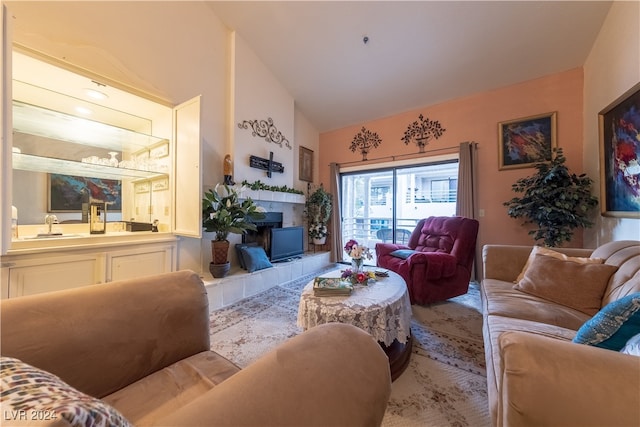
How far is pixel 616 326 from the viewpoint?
2.76ft

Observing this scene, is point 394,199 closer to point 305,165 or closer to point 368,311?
A: point 305,165

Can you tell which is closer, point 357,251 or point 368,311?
point 368,311

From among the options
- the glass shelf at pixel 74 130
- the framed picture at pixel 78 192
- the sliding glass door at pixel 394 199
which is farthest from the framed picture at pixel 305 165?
the framed picture at pixel 78 192

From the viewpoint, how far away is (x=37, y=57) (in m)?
1.99

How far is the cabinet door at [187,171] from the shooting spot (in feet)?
8.20

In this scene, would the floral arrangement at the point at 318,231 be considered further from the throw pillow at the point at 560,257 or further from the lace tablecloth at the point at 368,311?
the throw pillow at the point at 560,257

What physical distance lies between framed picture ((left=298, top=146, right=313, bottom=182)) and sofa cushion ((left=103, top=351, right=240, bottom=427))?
4.09m

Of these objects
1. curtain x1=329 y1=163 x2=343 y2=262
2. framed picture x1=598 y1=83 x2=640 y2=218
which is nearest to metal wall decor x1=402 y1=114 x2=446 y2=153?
curtain x1=329 y1=163 x2=343 y2=262

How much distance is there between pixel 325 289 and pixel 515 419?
48.3 inches

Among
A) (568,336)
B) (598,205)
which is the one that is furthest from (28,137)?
(598,205)

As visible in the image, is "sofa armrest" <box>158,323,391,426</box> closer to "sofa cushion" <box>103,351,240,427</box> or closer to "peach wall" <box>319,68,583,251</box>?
"sofa cushion" <box>103,351,240,427</box>

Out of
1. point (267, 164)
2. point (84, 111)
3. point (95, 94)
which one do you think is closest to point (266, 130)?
point (267, 164)

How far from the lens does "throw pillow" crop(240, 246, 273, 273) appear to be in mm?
3152

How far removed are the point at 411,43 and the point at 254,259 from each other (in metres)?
3.49
